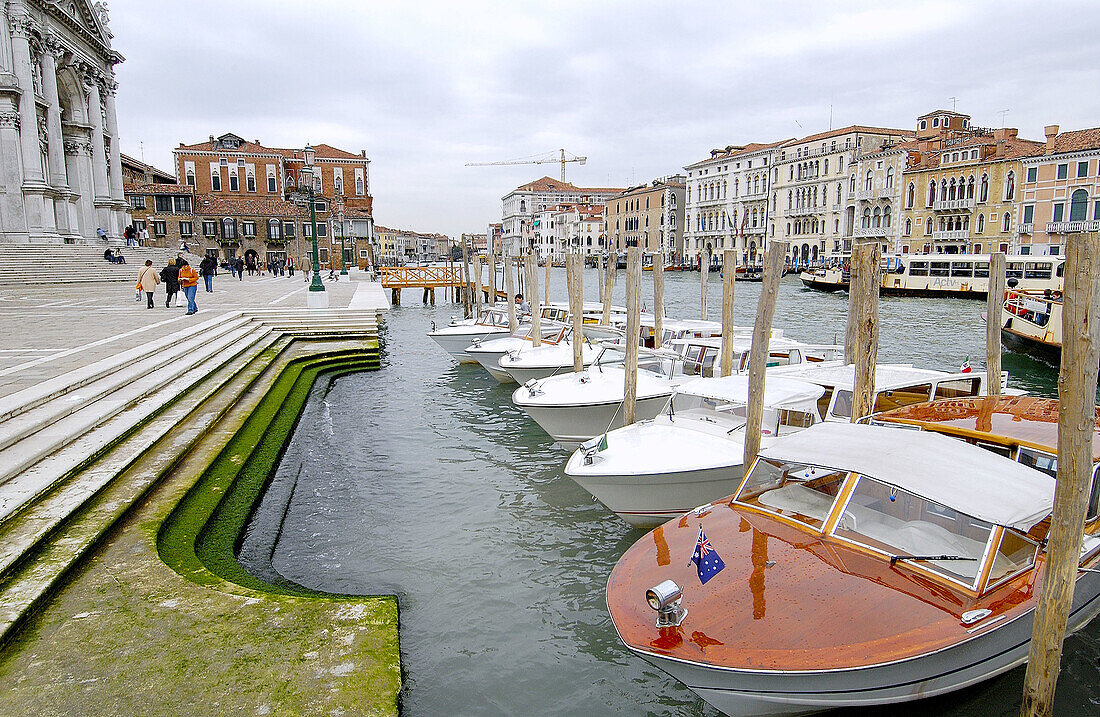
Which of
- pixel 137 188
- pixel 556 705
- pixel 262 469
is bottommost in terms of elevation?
pixel 556 705

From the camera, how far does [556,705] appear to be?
5.03m

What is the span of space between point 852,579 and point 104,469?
6448mm

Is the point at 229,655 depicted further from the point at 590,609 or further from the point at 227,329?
the point at 227,329

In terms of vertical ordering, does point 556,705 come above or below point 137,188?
below

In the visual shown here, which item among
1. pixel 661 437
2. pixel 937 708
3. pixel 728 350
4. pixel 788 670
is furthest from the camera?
pixel 728 350

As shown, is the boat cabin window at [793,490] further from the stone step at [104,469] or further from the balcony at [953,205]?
the balcony at [953,205]

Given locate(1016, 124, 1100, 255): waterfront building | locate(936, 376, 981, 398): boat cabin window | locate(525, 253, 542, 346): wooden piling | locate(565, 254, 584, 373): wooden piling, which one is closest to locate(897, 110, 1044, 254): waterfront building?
locate(1016, 124, 1100, 255): waterfront building

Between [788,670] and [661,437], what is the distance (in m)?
4.21

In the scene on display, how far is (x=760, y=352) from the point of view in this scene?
7.84m

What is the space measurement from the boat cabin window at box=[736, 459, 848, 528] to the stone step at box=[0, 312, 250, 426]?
6736 millimetres

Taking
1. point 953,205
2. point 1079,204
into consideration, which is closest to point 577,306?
point 1079,204

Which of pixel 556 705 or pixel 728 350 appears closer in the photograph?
pixel 556 705

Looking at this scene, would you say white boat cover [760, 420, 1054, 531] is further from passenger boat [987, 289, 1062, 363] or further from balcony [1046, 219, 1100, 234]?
balcony [1046, 219, 1100, 234]

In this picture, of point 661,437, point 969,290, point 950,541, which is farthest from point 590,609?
point 969,290
